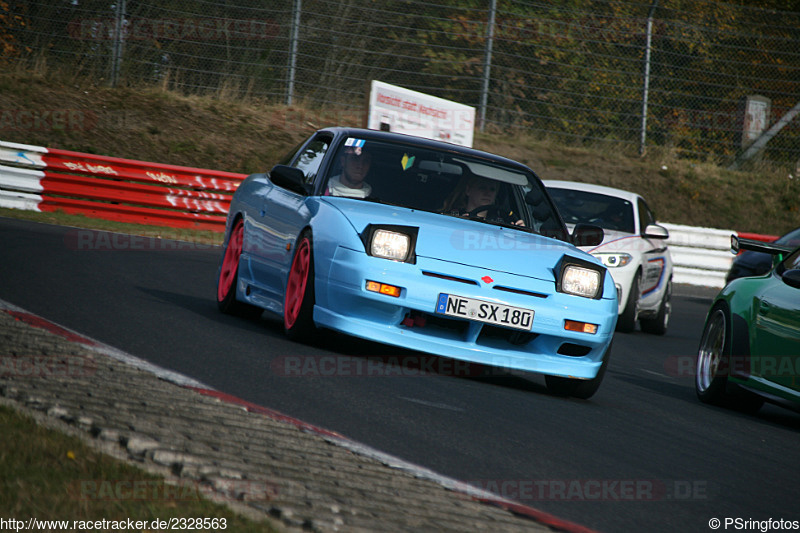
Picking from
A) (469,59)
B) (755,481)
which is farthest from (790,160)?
(755,481)

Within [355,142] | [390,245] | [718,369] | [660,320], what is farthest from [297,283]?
[660,320]

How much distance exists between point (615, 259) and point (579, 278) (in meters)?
5.26

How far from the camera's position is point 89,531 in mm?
3053

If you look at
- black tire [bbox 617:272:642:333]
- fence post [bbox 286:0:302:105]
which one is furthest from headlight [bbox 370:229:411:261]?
fence post [bbox 286:0:302:105]

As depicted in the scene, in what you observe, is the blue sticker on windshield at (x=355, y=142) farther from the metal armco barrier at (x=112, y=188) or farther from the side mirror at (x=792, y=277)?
the metal armco barrier at (x=112, y=188)

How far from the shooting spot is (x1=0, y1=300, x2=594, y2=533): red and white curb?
3982 mm

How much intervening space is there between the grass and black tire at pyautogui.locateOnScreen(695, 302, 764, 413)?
205 inches

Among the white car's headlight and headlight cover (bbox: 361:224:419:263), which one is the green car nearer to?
the white car's headlight

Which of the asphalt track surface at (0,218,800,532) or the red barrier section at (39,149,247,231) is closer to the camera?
the asphalt track surface at (0,218,800,532)

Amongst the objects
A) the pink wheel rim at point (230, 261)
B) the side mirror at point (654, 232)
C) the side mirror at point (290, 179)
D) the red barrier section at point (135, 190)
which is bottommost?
the red barrier section at point (135, 190)

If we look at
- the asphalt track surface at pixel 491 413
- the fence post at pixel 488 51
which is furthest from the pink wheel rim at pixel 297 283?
the fence post at pixel 488 51

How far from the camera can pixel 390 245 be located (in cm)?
667

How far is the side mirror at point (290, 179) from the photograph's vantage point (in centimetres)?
754

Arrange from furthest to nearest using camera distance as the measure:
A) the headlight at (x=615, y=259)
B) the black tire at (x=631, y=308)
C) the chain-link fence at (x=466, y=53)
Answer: the chain-link fence at (x=466, y=53) → the black tire at (x=631, y=308) → the headlight at (x=615, y=259)
